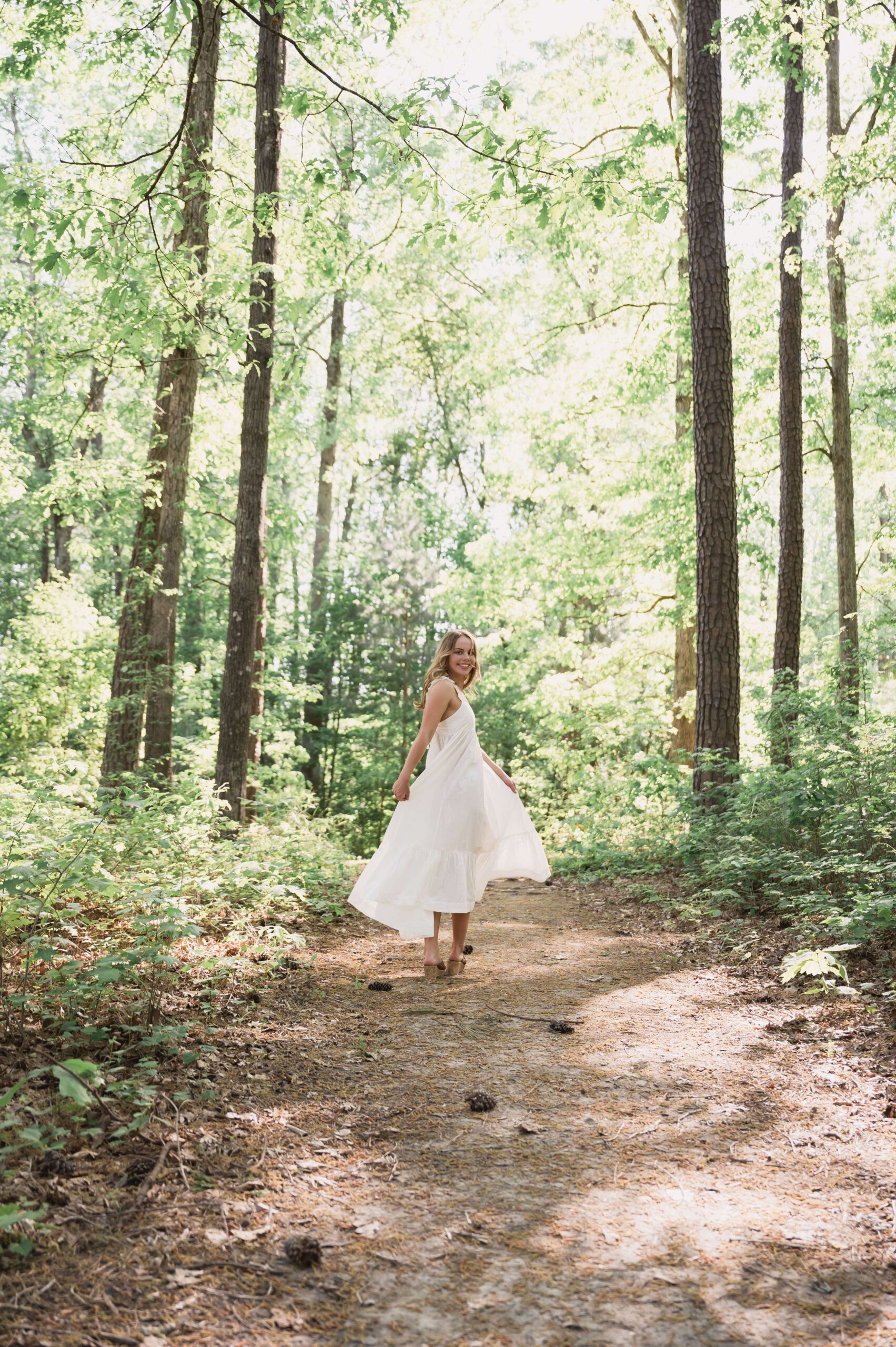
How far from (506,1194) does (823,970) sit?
2.50m

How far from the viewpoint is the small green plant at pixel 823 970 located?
463 centimetres

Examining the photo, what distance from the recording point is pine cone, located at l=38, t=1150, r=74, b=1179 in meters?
2.71

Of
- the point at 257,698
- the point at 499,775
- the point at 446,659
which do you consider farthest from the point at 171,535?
the point at 499,775

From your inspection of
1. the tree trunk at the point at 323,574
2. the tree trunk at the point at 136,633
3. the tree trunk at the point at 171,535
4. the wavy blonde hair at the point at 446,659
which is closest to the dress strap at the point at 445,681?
the wavy blonde hair at the point at 446,659

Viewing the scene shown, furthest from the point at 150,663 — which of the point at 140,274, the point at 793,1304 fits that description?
the point at 793,1304

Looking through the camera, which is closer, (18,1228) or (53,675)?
(18,1228)

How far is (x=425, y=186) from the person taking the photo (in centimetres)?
569

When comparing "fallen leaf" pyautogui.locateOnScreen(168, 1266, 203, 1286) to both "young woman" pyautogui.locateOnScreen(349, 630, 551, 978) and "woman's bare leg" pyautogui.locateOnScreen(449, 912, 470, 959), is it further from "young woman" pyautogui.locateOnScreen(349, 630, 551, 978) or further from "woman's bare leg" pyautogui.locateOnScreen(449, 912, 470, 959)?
"woman's bare leg" pyautogui.locateOnScreen(449, 912, 470, 959)

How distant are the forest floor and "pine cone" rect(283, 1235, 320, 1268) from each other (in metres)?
0.04

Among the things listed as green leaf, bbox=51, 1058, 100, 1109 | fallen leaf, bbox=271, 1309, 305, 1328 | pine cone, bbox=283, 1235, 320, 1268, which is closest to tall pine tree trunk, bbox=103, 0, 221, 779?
green leaf, bbox=51, 1058, 100, 1109

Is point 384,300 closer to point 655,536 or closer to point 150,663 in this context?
point 655,536

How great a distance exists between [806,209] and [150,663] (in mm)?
9436

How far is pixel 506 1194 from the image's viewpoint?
282cm

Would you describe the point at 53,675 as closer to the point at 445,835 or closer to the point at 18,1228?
the point at 445,835
